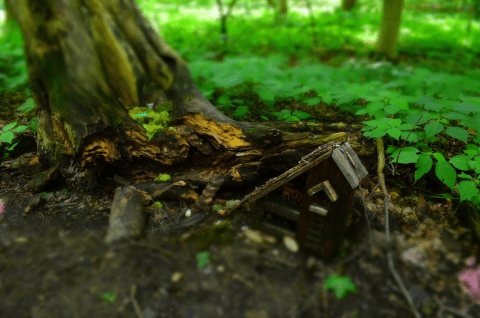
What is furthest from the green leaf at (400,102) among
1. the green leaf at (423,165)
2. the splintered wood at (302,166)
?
the splintered wood at (302,166)

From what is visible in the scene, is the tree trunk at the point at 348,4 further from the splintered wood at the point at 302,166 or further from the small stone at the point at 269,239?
the small stone at the point at 269,239

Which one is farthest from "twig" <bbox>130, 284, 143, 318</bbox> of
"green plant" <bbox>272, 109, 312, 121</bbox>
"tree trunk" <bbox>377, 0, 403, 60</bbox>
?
"tree trunk" <bbox>377, 0, 403, 60</bbox>

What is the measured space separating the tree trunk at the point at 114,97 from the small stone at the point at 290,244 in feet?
3.05

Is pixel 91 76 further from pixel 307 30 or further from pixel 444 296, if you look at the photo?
pixel 307 30

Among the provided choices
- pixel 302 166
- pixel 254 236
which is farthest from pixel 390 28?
pixel 254 236

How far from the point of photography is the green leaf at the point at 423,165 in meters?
2.58

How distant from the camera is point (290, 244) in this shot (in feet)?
7.75

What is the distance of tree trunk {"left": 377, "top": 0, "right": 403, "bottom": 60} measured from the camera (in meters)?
7.91

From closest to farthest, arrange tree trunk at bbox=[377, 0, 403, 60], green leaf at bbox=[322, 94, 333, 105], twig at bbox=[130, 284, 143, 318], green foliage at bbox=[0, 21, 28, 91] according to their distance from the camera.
→ twig at bbox=[130, 284, 143, 318] → green leaf at bbox=[322, 94, 333, 105] → green foliage at bbox=[0, 21, 28, 91] → tree trunk at bbox=[377, 0, 403, 60]

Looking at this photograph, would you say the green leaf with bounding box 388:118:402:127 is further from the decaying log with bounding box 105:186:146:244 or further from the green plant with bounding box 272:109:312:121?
the decaying log with bounding box 105:186:146:244

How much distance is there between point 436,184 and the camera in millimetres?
3027

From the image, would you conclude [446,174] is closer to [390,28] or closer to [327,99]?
[327,99]

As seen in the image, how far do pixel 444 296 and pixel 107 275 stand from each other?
2338 millimetres

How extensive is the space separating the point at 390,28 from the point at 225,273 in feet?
28.6
